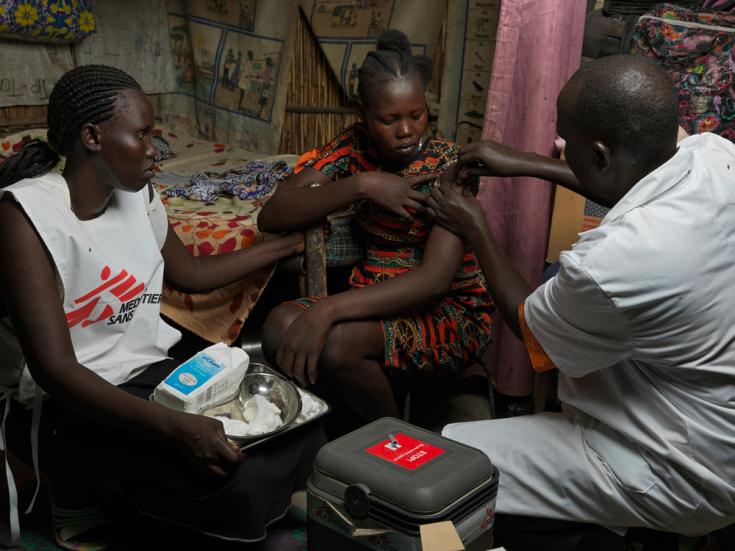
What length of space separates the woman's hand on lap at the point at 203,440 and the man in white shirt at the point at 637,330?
56cm

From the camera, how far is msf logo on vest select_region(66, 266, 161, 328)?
1.73 metres

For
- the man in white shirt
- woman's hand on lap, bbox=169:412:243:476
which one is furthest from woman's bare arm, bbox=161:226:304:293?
the man in white shirt

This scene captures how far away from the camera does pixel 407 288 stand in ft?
6.64

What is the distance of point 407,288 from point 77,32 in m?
2.74

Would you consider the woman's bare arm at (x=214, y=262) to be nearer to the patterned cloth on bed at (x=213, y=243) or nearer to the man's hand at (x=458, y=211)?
the patterned cloth on bed at (x=213, y=243)

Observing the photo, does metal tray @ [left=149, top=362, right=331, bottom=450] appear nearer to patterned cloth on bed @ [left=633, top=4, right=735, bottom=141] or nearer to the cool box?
the cool box

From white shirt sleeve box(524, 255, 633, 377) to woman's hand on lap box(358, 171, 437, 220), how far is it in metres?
0.61

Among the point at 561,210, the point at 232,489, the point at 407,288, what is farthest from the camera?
the point at 561,210

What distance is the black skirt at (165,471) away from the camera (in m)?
1.71

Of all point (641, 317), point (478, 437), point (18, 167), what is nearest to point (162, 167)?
point (18, 167)

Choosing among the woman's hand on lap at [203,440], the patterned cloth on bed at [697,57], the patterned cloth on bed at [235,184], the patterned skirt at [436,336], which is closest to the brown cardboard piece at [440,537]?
the woman's hand on lap at [203,440]

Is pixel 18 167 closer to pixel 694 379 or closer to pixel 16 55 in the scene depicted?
pixel 694 379

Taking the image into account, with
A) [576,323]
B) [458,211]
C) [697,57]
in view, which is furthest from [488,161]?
[697,57]

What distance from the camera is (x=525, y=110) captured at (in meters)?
2.44
